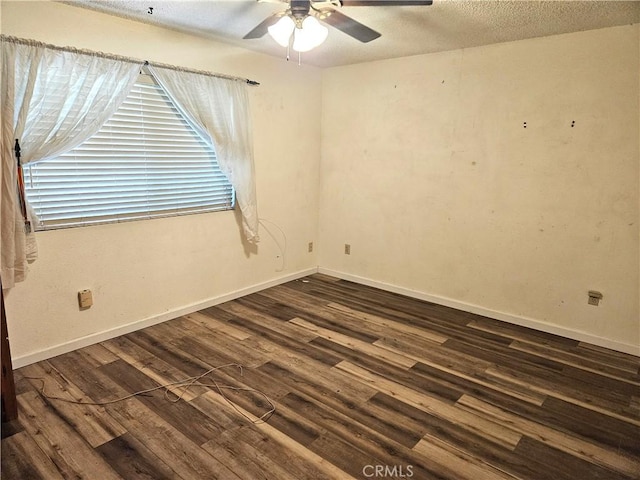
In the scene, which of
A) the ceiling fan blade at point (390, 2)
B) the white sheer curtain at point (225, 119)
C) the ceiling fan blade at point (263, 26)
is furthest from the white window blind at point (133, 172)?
the ceiling fan blade at point (390, 2)

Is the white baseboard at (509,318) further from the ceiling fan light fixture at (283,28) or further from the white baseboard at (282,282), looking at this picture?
the ceiling fan light fixture at (283,28)

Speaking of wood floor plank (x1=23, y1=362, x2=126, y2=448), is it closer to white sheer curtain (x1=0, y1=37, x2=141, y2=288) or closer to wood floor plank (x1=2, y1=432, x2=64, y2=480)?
wood floor plank (x1=2, y1=432, x2=64, y2=480)

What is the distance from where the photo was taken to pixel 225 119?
11.6ft

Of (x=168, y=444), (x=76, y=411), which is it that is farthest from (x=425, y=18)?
(x=76, y=411)

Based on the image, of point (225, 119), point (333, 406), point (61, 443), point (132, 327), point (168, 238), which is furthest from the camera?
point (225, 119)

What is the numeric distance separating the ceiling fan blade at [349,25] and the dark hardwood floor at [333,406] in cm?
208

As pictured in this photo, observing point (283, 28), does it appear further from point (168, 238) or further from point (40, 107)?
point (168, 238)

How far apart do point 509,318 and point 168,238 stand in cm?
298

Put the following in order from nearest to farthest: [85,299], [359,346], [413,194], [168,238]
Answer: [85,299], [359,346], [168,238], [413,194]

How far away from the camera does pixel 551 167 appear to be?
3.22 meters

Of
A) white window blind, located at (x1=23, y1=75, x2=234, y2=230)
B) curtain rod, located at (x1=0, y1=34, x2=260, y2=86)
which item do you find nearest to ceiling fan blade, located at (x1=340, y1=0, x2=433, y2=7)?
curtain rod, located at (x1=0, y1=34, x2=260, y2=86)

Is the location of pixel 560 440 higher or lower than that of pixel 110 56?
lower

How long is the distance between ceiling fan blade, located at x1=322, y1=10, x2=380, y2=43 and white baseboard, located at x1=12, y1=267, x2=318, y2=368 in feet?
8.34

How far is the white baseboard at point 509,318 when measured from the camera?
3115 millimetres
